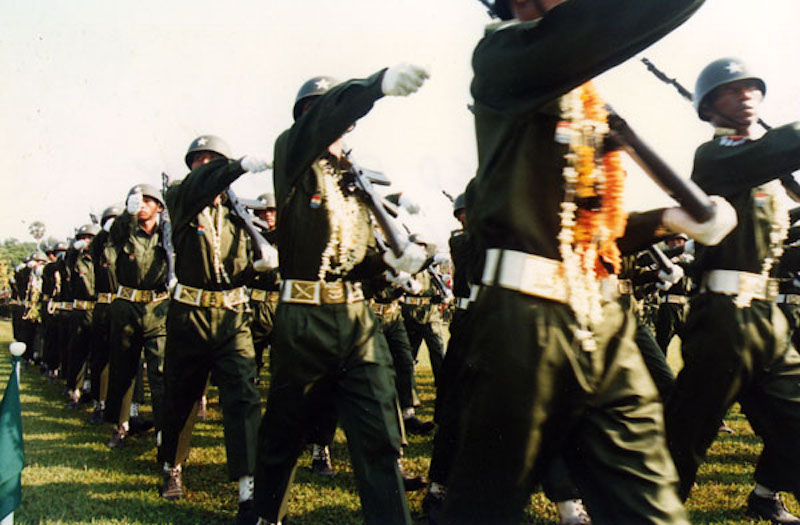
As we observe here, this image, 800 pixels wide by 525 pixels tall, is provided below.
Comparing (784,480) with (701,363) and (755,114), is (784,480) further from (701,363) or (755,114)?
(755,114)

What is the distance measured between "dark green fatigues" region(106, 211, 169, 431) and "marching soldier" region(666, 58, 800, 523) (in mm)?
4956

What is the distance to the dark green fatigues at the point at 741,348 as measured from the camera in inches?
145

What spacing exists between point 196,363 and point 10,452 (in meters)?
1.66

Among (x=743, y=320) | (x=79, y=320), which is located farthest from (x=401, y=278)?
(x=79, y=320)

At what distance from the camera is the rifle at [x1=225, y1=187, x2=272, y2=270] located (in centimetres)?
478

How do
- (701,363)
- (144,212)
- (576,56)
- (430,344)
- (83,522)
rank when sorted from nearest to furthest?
(576,56)
(701,363)
(83,522)
(144,212)
(430,344)

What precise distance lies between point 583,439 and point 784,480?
2.82m

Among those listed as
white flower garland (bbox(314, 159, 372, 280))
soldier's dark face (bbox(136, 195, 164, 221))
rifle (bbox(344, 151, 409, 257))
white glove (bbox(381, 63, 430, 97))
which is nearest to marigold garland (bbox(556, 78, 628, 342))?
white glove (bbox(381, 63, 430, 97))

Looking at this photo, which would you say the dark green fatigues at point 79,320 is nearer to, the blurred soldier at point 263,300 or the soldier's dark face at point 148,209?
the blurred soldier at point 263,300

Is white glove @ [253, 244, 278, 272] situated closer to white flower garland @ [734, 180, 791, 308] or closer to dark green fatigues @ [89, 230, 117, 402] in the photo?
white flower garland @ [734, 180, 791, 308]

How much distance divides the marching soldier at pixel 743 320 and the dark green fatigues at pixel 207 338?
9.56 feet

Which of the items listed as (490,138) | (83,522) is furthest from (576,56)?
(83,522)

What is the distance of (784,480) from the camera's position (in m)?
3.85

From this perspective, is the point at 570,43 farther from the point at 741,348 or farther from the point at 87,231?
the point at 87,231
